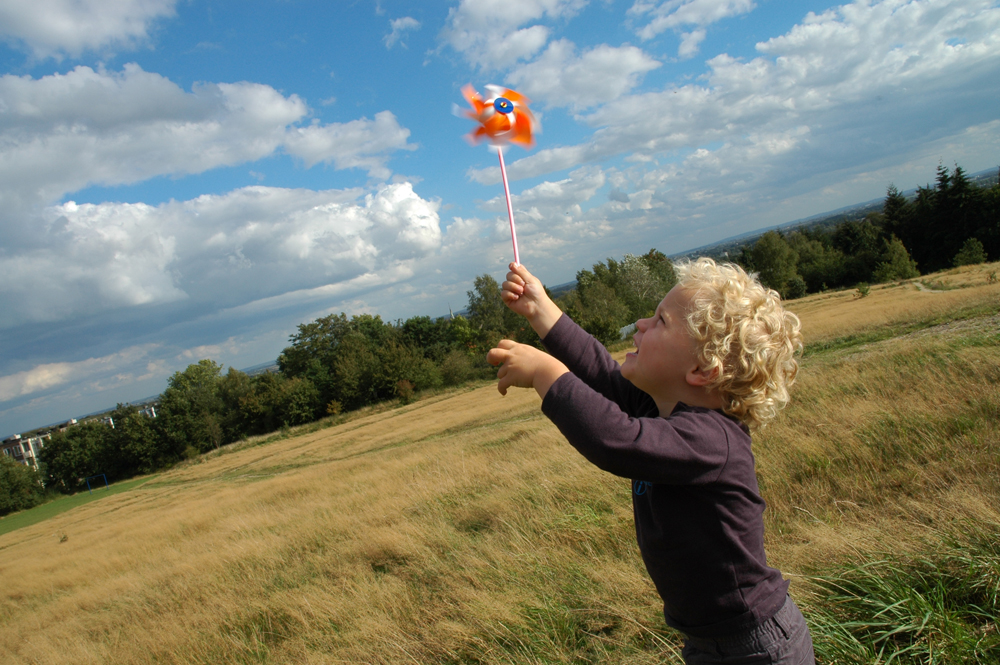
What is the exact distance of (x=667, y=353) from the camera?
178 cm

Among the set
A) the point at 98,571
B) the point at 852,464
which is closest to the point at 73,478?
the point at 98,571

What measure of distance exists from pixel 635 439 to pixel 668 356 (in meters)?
0.46

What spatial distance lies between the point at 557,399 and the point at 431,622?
2.98 m

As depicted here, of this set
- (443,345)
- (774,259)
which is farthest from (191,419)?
(774,259)

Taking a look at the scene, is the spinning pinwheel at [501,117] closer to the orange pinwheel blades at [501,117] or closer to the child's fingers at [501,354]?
the orange pinwheel blades at [501,117]

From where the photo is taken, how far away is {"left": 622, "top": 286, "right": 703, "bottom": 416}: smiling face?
69.0 inches

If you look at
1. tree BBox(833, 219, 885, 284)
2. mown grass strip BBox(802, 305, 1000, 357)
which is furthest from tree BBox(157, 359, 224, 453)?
tree BBox(833, 219, 885, 284)

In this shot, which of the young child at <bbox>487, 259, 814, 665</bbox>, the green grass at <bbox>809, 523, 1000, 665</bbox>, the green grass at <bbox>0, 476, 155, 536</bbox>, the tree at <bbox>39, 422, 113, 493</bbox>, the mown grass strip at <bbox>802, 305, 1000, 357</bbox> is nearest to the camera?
the young child at <bbox>487, 259, 814, 665</bbox>

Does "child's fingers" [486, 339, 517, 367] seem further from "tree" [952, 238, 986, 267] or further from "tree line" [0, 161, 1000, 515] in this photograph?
"tree" [952, 238, 986, 267]

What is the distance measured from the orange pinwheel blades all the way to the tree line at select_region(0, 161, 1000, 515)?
155 ft

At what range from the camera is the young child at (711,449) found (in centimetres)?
153

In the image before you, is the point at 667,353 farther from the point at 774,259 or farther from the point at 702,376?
the point at 774,259

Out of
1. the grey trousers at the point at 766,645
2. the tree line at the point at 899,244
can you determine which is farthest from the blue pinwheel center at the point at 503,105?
the tree line at the point at 899,244

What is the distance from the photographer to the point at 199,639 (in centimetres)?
483
